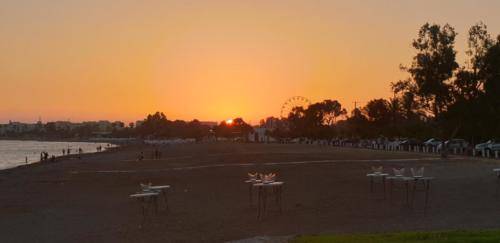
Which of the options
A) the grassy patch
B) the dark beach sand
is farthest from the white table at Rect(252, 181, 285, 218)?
the grassy patch

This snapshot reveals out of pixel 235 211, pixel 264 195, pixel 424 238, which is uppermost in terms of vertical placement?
pixel 264 195

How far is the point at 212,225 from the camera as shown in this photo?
52.7 ft

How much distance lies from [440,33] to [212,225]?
124 feet

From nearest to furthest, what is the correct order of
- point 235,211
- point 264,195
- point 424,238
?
1. point 424,238
2. point 235,211
3. point 264,195

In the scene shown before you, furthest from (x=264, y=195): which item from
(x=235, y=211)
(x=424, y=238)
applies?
(x=424, y=238)

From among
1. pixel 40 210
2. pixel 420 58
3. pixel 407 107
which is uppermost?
pixel 420 58

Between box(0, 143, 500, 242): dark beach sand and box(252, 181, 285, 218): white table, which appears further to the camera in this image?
box(252, 181, 285, 218): white table

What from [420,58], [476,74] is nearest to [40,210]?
[420,58]

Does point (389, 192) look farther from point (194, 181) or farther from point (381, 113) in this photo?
point (381, 113)

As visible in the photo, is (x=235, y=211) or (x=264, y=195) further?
(x=264, y=195)

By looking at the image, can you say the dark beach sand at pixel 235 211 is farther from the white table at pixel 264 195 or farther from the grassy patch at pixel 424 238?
the grassy patch at pixel 424 238

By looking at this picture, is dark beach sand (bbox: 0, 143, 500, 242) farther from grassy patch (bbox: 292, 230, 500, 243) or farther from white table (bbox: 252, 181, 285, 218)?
grassy patch (bbox: 292, 230, 500, 243)

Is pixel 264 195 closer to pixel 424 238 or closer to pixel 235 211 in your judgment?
pixel 235 211

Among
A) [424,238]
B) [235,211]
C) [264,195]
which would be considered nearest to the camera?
[424,238]
